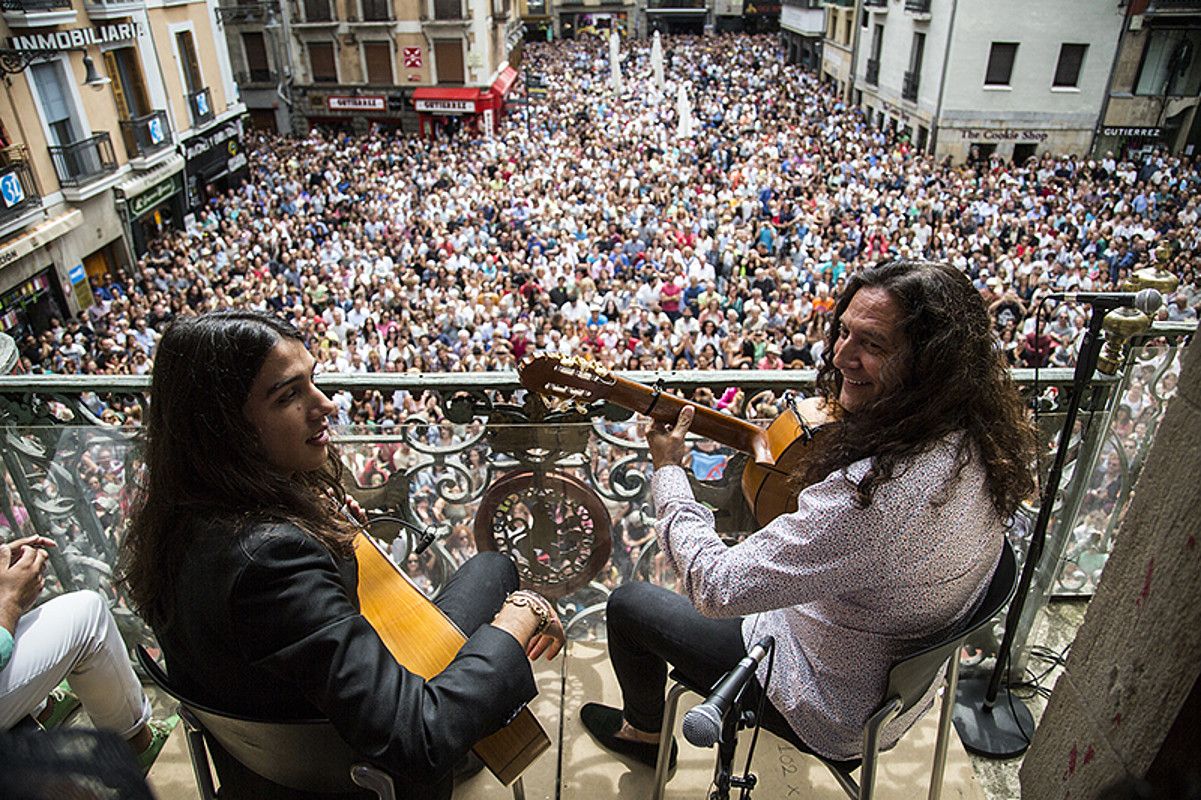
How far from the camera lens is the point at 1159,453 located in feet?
4.90

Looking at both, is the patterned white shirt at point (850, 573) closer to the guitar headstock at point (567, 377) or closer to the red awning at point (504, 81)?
the guitar headstock at point (567, 377)

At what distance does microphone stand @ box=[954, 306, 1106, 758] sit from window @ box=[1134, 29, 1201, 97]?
2636cm

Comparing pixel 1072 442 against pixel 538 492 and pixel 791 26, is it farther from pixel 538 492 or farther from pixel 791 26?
pixel 791 26

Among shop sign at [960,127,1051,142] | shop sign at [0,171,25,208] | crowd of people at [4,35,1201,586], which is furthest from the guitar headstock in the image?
shop sign at [960,127,1051,142]

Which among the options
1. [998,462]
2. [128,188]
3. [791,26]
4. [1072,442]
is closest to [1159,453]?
[998,462]

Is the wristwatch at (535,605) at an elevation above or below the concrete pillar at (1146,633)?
below

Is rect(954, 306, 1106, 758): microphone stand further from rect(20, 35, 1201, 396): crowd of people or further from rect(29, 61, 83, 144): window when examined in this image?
rect(29, 61, 83, 144): window

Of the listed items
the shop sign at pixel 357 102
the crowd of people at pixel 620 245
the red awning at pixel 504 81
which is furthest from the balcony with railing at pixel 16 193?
the red awning at pixel 504 81

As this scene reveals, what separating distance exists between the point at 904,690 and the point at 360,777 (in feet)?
3.88

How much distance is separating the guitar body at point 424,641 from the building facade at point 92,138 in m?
14.5

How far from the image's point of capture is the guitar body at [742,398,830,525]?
222cm

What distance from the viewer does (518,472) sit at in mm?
2646

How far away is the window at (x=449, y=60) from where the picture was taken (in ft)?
91.5

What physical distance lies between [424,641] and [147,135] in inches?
780
